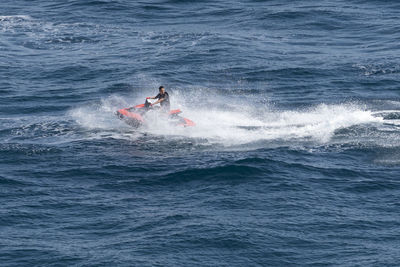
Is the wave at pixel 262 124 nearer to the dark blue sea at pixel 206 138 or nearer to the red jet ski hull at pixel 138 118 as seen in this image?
the dark blue sea at pixel 206 138

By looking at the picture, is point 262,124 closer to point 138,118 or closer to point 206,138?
point 206,138

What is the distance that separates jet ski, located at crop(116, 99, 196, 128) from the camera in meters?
47.0

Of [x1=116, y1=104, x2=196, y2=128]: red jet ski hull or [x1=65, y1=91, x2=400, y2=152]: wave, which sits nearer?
[x1=65, y1=91, x2=400, y2=152]: wave

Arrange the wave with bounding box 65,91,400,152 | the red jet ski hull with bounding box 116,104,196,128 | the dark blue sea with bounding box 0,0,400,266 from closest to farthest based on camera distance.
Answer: the dark blue sea with bounding box 0,0,400,266 → the wave with bounding box 65,91,400,152 → the red jet ski hull with bounding box 116,104,196,128

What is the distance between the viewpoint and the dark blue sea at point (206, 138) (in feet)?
106

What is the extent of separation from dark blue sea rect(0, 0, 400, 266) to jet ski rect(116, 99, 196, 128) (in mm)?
475

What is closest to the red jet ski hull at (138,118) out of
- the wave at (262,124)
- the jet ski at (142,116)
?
the jet ski at (142,116)

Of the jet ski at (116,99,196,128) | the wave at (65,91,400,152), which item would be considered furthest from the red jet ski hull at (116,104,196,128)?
the wave at (65,91,400,152)

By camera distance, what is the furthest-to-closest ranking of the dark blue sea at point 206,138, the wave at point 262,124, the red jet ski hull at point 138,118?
the red jet ski hull at point 138,118, the wave at point 262,124, the dark blue sea at point 206,138

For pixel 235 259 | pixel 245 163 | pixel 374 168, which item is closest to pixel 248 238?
pixel 235 259

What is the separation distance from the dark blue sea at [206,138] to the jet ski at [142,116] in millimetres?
475

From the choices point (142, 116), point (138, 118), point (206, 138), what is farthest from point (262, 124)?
point (138, 118)

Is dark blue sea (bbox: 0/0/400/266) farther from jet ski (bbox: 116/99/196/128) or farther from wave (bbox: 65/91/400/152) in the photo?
jet ski (bbox: 116/99/196/128)

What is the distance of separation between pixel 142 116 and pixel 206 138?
15.3ft
